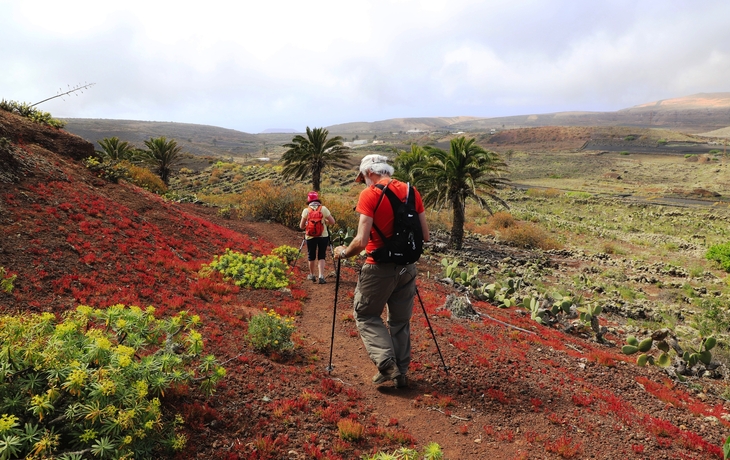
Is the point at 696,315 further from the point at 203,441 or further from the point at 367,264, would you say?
the point at 203,441

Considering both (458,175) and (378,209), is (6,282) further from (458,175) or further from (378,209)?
(458,175)

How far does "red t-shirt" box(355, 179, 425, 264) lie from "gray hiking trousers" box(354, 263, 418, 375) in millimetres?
208

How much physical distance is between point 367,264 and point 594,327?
22.5 feet

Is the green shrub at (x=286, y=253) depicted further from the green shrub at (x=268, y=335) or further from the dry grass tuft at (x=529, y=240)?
the dry grass tuft at (x=529, y=240)

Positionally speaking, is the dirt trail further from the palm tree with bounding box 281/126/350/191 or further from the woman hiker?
the palm tree with bounding box 281/126/350/191

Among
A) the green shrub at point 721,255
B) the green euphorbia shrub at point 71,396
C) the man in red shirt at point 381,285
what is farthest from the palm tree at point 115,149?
the green shrub at point 721,255

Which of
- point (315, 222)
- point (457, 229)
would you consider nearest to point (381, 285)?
point (315, 222)

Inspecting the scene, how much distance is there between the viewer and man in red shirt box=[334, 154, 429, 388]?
4.04 m

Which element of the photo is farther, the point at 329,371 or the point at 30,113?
the point at 30,113

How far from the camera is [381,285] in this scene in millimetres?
4180

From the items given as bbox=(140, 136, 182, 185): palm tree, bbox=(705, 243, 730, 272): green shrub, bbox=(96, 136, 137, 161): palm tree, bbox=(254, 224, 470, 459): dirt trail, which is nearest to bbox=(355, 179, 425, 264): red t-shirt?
bbox=(254, 224, 470, 459): dirt trail

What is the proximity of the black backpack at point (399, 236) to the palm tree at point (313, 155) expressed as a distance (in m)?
17.8

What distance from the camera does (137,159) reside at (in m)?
29.5

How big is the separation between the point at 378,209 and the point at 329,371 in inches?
88.6
